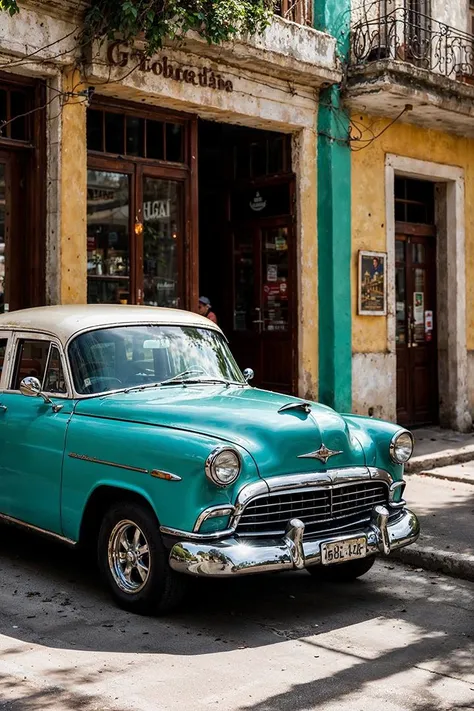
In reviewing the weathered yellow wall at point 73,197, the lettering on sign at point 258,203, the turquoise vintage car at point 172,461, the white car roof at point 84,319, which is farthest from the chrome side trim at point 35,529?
the lettering on sign at point 258,203

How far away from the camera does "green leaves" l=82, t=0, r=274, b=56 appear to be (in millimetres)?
9266

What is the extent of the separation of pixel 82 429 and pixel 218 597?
1359 millimetres

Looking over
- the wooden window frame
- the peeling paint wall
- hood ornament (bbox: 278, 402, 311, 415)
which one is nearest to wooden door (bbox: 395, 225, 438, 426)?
the peeling paint wall

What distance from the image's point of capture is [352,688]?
455 cm

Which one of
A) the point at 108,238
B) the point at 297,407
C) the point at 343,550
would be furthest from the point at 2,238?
the point at 343,550

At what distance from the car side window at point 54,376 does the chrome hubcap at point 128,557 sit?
3.66 ft

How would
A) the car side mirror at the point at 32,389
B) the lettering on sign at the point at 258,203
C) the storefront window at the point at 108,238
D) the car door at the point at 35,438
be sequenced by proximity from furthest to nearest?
1. the lettering on sign at the point at 258,203
2. the storefront window at the point at 108,238
3. the car side mirror at the point at 32,389
4. the car door at the point at 35,438

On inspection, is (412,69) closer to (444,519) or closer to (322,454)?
(444,519)

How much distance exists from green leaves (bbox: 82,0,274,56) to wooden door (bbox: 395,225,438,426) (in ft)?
15.7

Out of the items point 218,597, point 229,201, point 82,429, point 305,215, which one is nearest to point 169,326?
point 82,429

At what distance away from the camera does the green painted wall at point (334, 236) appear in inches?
478

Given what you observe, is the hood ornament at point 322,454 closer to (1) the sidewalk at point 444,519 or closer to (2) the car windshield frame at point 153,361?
(2) the car windshield frame at point 153,361

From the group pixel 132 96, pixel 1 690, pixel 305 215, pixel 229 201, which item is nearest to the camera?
pixel 1 690

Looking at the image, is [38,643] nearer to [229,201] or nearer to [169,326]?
[169,326]
